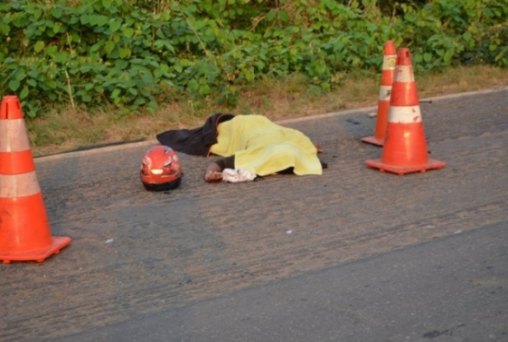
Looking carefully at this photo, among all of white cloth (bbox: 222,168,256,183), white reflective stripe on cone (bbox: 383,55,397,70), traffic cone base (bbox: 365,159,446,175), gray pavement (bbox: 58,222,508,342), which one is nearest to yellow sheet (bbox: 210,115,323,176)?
white cloth (bbox: 222,168,256,183)

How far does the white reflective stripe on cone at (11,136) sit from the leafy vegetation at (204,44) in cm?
439

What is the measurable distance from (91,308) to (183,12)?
8.07m

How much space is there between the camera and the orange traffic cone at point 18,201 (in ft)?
17.0

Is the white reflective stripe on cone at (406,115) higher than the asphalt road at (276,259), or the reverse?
the white reflective stripe on cone at (406,115)

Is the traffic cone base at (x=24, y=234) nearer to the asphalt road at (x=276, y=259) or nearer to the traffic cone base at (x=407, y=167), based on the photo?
the asphalt road at (x=276, y=259)

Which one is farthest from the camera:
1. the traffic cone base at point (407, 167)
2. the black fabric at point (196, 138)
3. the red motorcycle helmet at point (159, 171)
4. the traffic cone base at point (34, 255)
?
the black fabric at point (196, 138)

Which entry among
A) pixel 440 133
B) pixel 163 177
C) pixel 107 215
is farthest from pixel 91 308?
pixel 440 133

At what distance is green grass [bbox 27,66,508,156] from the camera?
8977 millimetres

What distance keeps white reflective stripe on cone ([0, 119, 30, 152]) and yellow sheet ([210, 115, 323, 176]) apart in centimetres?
210

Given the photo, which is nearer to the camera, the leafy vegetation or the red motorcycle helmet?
the red motorcycle helmet

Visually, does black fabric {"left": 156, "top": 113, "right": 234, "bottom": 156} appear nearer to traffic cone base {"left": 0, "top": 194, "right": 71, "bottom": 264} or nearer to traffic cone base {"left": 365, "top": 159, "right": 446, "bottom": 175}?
traffic cone base {"left": 365, "top": 159, "right": 446, "bottom": 175}

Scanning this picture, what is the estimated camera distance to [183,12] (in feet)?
39.2

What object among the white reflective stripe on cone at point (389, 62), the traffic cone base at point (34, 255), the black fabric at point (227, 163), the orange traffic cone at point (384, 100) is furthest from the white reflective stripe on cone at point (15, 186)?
the white reflective stripe on cone at point (389, 62)

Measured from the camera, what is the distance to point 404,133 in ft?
22.7
